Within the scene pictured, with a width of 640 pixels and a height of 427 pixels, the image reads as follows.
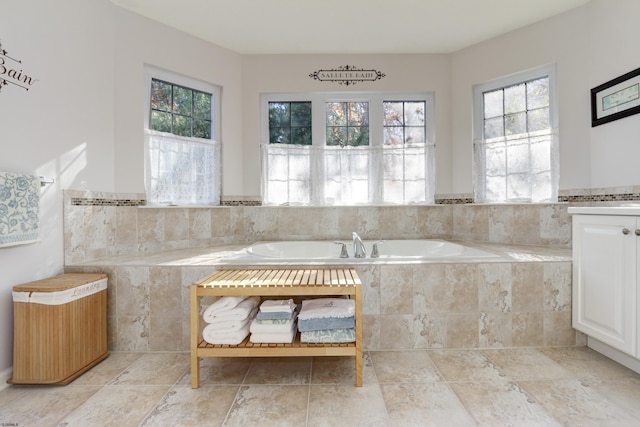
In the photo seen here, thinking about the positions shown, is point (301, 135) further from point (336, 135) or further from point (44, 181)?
point (44, 181)

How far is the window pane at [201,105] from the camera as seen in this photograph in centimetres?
287

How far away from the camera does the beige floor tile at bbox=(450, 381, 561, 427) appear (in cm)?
128

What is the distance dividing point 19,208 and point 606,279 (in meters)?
3.14

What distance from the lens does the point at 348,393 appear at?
148cm

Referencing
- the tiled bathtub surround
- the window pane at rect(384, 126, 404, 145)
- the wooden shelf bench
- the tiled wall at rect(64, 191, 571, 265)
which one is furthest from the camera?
the window pane at rect(384, 126, 404, 145)

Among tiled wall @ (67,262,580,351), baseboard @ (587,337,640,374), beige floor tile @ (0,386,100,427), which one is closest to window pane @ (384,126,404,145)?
tiled wall @ (67,262,580,351)

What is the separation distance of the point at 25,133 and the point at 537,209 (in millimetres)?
3623

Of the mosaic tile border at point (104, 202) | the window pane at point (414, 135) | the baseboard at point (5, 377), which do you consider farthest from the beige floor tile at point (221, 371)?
the window pane at point (414, 135)

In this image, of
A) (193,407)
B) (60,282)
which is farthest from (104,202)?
(193,407)

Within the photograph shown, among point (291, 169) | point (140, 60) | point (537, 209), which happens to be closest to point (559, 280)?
point (537, 209)

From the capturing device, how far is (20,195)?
160 centimetres

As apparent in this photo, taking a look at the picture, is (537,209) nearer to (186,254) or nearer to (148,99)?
(186,254)

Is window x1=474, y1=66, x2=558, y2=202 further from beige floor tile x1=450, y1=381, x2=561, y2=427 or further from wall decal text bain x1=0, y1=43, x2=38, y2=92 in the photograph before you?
wall decal text bain x1=0, y1=43, x2=38, y2=92

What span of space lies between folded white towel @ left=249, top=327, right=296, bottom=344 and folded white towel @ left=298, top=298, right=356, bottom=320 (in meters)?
0.11
